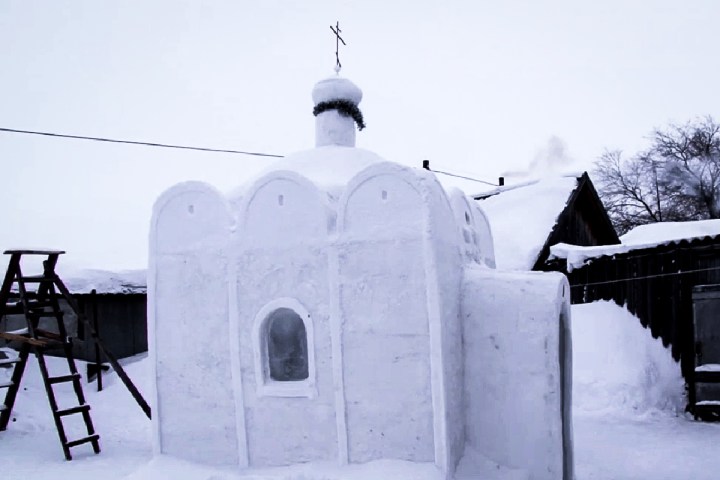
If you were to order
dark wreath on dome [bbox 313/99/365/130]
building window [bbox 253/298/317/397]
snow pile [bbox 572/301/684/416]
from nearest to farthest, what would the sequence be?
building window [bbox 253/298/317/397], dark wreath on dome [bbox 313/99/365/130], snow pile [bbox 572/301/684/416]

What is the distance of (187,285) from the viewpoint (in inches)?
258

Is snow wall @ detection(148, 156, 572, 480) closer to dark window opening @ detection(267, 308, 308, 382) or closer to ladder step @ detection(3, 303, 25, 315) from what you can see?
dark window opening @ detection(267, 308, 308, 382)

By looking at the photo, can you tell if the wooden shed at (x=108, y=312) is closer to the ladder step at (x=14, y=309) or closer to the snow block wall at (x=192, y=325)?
the ladder step at (x=14, y=309)

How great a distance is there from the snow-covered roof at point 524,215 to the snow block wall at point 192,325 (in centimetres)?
742

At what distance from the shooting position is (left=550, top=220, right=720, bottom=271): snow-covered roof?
10266 millimetres

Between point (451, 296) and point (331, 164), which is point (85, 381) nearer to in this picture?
point (331, 164)

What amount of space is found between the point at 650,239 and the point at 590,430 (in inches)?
201

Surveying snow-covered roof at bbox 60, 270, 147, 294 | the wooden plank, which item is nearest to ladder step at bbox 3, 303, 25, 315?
the wooden plank

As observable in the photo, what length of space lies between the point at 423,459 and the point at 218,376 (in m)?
2.55

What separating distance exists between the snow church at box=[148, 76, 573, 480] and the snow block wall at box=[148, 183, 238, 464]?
0.7 inches

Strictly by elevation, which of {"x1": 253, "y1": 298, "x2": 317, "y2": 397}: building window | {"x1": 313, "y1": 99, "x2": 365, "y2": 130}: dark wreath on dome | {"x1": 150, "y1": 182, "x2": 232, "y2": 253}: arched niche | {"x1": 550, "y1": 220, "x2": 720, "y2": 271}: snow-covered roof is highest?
{"x1": 313, "y1": 99, "x2": 365, "y2": 130}: dark wreath on dome

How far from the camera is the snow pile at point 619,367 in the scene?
9.67 meters

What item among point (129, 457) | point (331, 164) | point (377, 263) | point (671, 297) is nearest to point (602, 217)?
point (671, 297)

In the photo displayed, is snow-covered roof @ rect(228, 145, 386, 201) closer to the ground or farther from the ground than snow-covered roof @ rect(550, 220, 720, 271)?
farther from the ground
